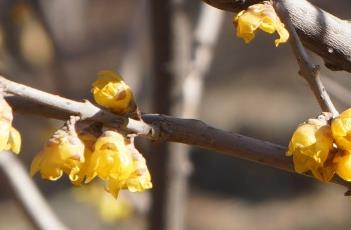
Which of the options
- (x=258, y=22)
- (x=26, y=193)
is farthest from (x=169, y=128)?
(x=26, y=193)

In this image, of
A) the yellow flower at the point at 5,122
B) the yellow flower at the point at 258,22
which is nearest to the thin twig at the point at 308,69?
the yellow flower at the point at 258,22

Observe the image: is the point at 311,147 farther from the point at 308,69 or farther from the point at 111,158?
the point at 111,158

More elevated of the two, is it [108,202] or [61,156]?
[108,202]

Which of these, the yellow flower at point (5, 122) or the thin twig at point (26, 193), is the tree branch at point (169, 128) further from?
the thin twig at point (26, 193)

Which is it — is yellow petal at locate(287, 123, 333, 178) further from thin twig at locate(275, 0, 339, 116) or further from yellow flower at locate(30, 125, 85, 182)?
yellow flower at locate(30, 125, 85, 182)

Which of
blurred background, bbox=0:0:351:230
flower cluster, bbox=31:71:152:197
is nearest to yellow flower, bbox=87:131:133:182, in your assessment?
flower cluster, bbox=31:71:152:197

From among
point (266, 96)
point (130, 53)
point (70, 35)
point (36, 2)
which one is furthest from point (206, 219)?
point (36, 2)

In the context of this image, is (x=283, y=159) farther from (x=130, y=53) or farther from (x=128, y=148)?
(x=130, y=53)
